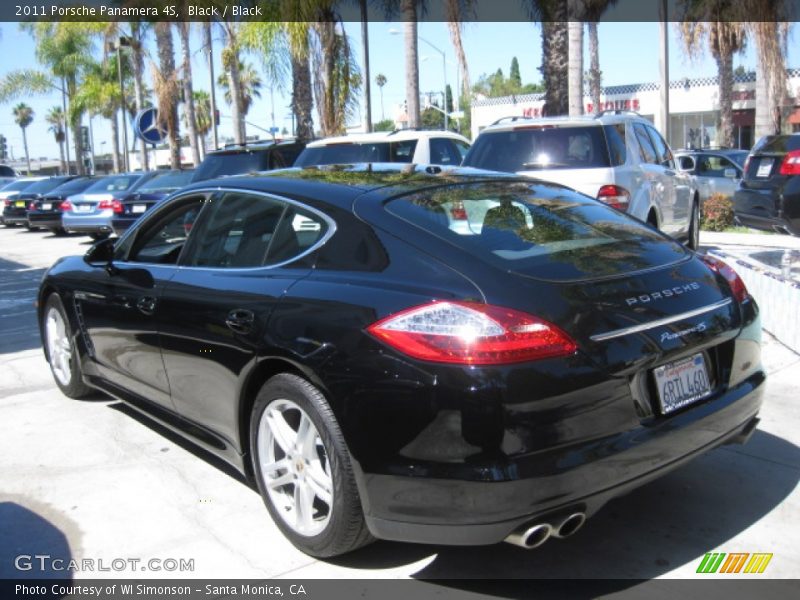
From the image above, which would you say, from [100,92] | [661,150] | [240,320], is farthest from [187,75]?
[240,320]

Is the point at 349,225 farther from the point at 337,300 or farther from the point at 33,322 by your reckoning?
the point at 33,322

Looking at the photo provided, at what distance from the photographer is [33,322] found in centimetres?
911

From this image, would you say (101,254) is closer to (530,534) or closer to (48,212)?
(530,534)

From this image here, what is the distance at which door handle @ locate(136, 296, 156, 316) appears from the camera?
14.3 feet

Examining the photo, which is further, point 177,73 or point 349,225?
point 177,73

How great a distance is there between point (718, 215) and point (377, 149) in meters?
7.16

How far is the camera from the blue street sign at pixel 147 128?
63.8ft

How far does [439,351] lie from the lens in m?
2.89

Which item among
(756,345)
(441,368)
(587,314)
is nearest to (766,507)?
(756,345)

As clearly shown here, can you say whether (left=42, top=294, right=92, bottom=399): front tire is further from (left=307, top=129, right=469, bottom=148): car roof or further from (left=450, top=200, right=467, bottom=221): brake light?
(left=307, top=129, right=469, bottom=148): car roof

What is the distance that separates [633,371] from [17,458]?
3.60 meters

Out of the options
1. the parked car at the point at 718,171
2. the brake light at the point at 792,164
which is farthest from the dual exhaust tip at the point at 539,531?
the parked car at the point at 718,171

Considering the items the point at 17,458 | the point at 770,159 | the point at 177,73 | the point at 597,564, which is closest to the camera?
the point at 597,564

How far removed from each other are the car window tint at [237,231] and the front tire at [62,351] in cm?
174
